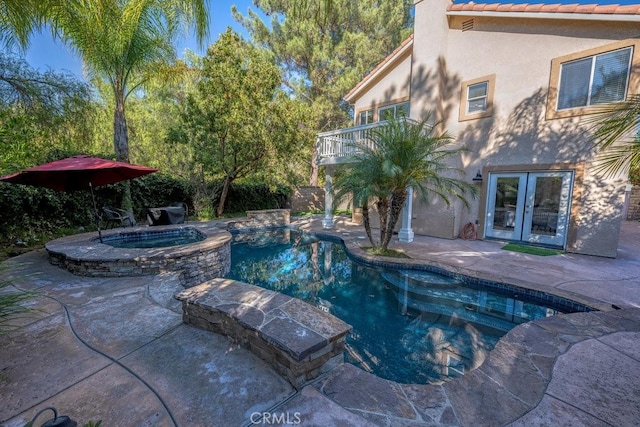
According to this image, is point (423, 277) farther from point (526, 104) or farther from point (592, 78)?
point (592, 78)

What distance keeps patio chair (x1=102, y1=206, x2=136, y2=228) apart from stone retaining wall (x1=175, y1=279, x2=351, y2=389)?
895 centimetres

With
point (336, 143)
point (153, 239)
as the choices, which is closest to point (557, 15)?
point (336, 143)

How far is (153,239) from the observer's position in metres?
8.81

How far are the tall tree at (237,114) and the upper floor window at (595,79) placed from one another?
960 centimetres

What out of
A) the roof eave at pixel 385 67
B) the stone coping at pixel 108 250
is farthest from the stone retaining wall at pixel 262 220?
the roof eave at pixel 385 67

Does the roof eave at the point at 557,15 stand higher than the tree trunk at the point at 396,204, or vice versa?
Result: the roof eave at the point at 557,15

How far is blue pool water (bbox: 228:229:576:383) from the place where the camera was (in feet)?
12.5

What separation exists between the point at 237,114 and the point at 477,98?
9484 millimetres

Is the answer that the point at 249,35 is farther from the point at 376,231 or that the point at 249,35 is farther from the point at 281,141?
the point at 376,231

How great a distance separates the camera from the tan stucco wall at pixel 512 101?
7699 mm

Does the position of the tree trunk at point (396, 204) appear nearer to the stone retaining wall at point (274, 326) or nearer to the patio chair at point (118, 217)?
the stone retaining wall at point (274, 326)

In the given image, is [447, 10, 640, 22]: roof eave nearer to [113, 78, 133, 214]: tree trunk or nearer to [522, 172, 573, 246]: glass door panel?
[522, 172, 573, 246]: glass door panel

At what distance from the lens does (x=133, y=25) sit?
9.29 meters

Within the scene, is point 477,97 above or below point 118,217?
above
